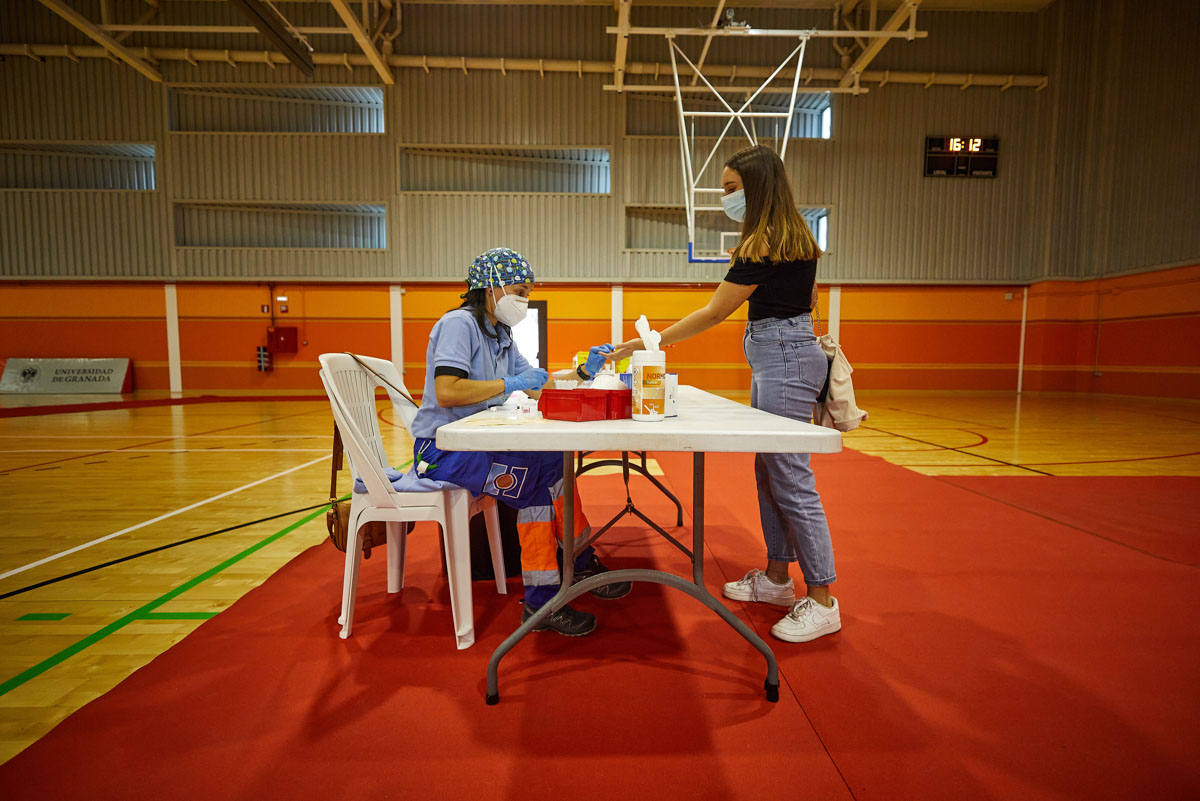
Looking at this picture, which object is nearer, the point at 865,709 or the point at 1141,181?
the point at 865,709

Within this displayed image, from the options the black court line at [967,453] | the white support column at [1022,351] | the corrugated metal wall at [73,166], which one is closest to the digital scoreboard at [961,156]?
the white support column at [1022,351]

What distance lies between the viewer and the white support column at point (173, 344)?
10500 mm

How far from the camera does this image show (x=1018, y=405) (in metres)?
9.48

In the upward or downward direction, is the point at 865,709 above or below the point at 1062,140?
below

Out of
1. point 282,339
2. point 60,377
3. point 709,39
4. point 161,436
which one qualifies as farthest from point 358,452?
point 60,377

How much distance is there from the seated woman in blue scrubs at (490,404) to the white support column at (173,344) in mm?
11471

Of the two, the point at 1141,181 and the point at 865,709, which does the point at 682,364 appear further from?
the point at 865,709

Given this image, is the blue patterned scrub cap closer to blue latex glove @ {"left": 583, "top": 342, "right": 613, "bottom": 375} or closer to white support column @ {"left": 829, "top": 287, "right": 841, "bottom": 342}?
blue latex glove @ {"left": 583, "top": 342, "right": 613, "bottom": 375}

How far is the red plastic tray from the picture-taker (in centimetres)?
138

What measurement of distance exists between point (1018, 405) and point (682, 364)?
5.84m

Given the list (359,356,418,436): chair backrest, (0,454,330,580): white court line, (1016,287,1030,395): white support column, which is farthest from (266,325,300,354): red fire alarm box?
(1016,287,1030,395): white support column

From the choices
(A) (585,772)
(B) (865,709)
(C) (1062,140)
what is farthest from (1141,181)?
(A) (585,772)

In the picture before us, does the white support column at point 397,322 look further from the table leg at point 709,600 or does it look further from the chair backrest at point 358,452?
the table leg at point 709,600

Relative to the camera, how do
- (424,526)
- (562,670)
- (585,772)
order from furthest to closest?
(424,526)
(562,670)
(585,772)
